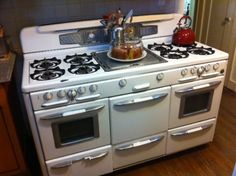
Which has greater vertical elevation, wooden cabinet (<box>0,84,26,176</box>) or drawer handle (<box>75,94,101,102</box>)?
drawer handle (<box>75,94,101,102</box>)

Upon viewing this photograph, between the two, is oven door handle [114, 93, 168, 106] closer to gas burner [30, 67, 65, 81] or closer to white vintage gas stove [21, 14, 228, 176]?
white vintage gas stove [21, 14, 228, 176]

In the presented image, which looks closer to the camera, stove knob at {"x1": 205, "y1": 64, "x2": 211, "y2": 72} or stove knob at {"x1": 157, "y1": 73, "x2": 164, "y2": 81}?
stove knob at {"x1": 157, "y1": 73, "x2": 164, "y2": 81}

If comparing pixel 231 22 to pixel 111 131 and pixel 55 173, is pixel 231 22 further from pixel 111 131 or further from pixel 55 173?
pixel 55 173

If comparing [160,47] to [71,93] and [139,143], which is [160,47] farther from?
[71,93]

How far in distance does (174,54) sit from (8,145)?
4.44ft

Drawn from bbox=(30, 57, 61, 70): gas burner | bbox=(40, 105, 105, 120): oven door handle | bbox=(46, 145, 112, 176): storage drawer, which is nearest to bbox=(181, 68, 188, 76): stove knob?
bbox=(40, 105, 105, 120): oven door handle

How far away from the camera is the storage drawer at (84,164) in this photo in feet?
5.10

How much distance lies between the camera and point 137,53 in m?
1.63

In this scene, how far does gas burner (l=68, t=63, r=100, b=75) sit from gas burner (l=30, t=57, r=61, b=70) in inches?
6.0

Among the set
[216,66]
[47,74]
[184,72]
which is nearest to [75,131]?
[47,74]

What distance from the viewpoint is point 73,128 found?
151cm

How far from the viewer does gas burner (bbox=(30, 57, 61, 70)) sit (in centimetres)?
159

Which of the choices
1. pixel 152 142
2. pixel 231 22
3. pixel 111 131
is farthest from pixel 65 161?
pixel 231 22

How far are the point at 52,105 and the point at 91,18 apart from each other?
939 mm
